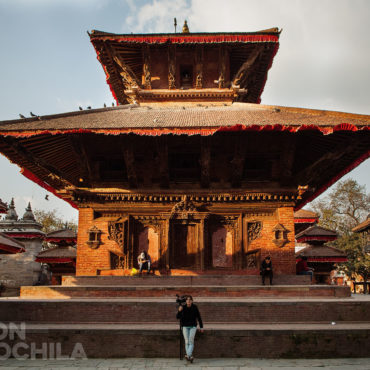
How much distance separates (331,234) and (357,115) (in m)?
8.67

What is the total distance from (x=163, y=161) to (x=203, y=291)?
4076 millimetres

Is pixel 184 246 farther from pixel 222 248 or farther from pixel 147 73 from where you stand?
pixel 147 73

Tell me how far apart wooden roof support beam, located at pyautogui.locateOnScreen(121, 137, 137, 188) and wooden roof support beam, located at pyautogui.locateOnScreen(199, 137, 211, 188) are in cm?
214

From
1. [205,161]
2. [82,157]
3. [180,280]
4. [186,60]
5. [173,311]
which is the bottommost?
[173,311]

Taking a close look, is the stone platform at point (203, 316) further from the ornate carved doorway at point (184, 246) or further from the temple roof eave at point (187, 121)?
the temple roof eave at point (187, 121)

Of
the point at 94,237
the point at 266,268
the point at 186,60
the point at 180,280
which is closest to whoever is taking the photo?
the point at 266,268

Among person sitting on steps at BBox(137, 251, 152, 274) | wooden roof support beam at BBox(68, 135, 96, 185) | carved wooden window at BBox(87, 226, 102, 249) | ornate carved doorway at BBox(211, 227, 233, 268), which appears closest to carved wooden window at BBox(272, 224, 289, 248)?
ornate carved doorway at BBox(211, 227, 233, 268)

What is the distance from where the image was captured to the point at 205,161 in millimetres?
10742

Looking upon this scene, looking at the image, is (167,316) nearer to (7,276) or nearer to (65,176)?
(65,176)

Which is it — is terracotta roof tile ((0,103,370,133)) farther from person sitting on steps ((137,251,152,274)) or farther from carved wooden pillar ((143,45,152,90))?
person sitting on steps ((137,251,152,274))

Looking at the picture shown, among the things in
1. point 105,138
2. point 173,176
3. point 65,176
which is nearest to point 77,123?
point 105,138

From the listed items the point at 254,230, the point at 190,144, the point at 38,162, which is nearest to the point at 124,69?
the point at 190,144

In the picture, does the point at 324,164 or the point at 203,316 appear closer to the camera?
the point at 203,316

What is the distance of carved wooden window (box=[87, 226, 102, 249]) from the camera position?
1120 cm
